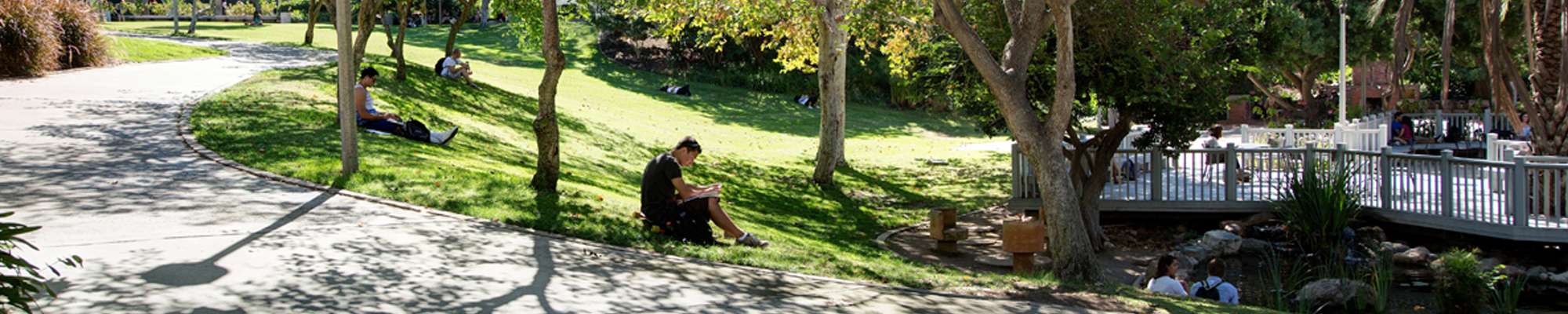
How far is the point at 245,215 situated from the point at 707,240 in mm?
3893

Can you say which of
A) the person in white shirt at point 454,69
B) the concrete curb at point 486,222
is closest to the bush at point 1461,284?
the concrete curb at point 486,222

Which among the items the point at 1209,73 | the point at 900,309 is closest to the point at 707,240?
the point at 900,309

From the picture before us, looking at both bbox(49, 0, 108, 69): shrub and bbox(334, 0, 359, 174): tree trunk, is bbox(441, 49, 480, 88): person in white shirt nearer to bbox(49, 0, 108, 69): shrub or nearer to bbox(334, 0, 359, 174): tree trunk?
bbox(49, 0, 108, 69): shrub

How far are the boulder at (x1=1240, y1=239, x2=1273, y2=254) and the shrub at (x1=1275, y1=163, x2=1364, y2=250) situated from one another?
1.36 ft

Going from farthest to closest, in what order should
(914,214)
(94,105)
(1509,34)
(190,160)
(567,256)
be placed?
(1509,34)
(914,214)
(94,105)
(190,160)
(567,256)

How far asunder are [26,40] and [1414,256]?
23.0 m

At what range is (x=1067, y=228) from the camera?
31.9 feet

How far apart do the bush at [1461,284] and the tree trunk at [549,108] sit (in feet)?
28.9

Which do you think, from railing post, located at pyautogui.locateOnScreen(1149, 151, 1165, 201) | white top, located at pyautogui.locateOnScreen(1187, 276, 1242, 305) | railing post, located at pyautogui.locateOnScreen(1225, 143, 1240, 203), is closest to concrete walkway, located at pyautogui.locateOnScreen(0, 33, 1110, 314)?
white top, located at pyautogui.locateOnScreen(1187, 276, 1242, 305)

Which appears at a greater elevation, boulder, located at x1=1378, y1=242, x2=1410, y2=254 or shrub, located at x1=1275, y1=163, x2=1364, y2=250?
shrub, located at x1=1275, y1=163, x2=1364, y2=250

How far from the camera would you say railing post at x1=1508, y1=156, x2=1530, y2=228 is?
11703 mm

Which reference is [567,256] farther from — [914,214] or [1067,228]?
[914,214]

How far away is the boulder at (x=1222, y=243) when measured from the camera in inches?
528

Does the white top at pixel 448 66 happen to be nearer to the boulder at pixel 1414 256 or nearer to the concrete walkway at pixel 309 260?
the concrete walkway at pixel 309 260
